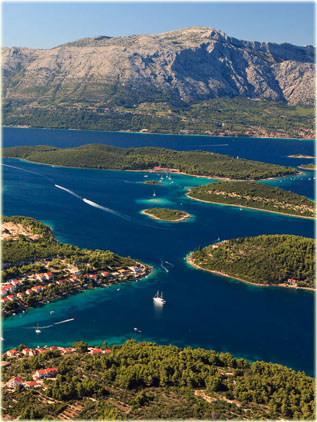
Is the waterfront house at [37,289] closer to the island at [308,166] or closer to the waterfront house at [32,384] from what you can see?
the waterfront house at [32,384]

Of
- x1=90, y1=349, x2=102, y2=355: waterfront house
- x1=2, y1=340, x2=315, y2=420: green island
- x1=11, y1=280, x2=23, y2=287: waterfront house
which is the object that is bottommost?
x1=2, y1=340, x2=315, y2=420: green island

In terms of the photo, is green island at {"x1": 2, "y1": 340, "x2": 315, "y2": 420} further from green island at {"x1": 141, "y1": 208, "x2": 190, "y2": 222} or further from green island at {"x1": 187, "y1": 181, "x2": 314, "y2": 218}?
green island at {"x1": 187, "y1": 181, "x2": 314, "y2": 218}

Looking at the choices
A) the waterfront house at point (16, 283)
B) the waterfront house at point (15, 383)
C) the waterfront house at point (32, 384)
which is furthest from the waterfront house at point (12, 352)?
the waterfront house at point (16, 283)

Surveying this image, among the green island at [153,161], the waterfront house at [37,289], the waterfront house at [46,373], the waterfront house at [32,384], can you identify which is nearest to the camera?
the waterfront house at [32,384]

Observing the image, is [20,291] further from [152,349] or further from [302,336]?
[302,336]

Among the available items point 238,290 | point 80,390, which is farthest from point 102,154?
point 80,390

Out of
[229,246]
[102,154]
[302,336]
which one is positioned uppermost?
[102,154]

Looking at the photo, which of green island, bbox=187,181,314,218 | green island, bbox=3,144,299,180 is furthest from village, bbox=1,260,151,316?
green island, bbox=3,144,299,180
